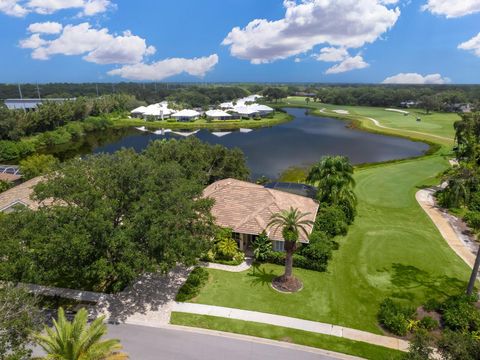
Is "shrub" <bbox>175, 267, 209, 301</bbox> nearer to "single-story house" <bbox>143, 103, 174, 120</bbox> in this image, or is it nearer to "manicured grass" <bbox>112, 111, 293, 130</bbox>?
"manicured grass" <bbox>112, 111, 293, 130</bbox>

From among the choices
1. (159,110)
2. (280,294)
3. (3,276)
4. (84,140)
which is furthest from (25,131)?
(280,294)

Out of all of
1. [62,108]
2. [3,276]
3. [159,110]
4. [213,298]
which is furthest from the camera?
[159,110]

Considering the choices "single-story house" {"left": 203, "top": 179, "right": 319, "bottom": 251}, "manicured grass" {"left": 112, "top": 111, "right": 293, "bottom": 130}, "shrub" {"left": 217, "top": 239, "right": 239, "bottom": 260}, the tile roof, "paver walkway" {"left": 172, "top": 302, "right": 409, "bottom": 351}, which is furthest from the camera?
"manicured grass" {"left": 112, "top": 111, "right": 293, "bottom": 130}

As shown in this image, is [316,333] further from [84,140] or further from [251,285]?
[84,140]

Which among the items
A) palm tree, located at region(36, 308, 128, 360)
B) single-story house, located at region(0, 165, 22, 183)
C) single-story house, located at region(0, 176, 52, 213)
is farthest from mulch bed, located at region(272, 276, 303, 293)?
single-story house, located at region(0, 165, 22, 183)

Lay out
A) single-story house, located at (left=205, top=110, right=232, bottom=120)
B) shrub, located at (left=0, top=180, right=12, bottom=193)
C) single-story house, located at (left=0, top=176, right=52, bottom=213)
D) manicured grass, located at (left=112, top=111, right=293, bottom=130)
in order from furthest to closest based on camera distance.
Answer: single-story house, located at (left=205, top=110, right=232, bottom=120), manicured grass, located at (left=112, top=111, right=293, bottom=130), shrub, located at (left=0, top=180, right=12, bottom=193), single-story house, located at (left=0, top=176, right=52, bottom=213)

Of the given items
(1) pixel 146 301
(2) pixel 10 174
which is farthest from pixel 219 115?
(1) pixel 146 301

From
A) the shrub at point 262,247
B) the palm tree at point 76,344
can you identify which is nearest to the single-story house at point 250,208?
the shrub at point 262,247
